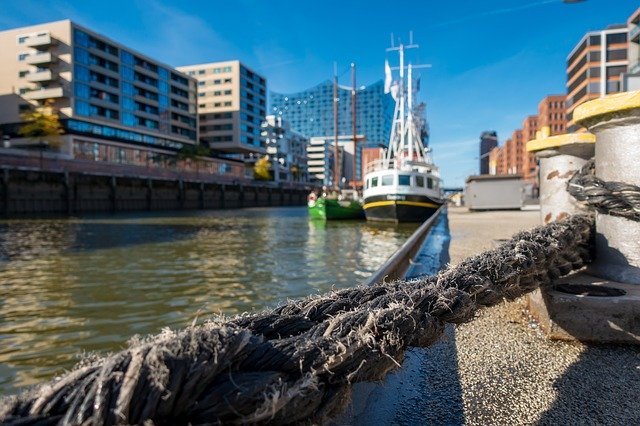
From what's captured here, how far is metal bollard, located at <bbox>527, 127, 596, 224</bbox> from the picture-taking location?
3898 mm

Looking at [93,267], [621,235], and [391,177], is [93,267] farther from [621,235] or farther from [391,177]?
[391,177]

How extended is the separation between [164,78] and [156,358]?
284 feet

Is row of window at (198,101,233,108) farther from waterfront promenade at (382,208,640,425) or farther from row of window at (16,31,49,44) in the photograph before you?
waterfront promenade at (382,208,640,425)

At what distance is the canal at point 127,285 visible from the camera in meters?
5.27

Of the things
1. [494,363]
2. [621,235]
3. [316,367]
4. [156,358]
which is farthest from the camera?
[621,235]

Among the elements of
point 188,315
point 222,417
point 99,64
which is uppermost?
point 99,64

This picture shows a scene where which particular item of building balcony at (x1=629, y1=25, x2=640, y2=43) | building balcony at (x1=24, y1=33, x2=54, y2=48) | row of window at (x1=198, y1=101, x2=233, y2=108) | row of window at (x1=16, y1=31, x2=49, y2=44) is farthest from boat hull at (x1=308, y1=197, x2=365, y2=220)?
row of window at (x1=198, y1=101, x2=233, y2=108)

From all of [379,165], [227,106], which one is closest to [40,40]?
[227,106]

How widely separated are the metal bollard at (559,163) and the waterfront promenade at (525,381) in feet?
5.40

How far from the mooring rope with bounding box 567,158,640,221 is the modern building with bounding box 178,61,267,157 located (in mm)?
92973

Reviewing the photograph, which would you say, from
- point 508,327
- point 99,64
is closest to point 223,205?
point 99,64

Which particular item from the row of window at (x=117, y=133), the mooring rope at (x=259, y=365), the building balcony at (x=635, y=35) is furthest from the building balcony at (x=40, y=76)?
the building balcony at (x=635, y=35)

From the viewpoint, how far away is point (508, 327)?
10.2 ft

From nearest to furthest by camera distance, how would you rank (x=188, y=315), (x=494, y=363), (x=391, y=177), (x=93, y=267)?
(x=494, y=363)
(x=188, y=315)
(x=93, y=267)
(x=391, y=177)
